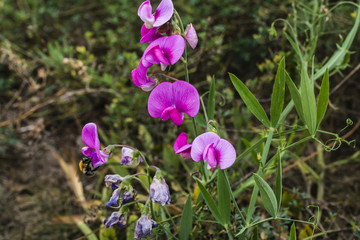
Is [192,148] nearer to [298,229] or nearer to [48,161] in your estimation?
[298,229]

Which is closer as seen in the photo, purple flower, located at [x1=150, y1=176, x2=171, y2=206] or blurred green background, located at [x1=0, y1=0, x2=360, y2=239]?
purple flower, located at [x1=150, y1=176, x2=171, y2=206]

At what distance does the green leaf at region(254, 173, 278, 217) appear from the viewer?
2.68 ft

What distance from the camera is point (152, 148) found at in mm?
1688

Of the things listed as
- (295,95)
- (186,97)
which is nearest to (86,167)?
(186,97)

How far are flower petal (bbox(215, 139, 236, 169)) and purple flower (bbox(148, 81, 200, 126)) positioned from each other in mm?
96

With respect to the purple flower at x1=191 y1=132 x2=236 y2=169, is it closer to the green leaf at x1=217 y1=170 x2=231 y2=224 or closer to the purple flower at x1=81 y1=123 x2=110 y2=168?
the green leaf at x1=217 y1=170 x2=231 y2=224

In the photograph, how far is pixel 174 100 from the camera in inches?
32.5

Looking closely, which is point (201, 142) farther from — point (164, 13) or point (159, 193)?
point (164, 13)

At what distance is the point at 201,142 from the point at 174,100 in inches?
4.5

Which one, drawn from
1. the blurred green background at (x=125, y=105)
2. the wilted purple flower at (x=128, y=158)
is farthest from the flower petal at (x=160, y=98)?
the blurred green background at (x=125, y=105)

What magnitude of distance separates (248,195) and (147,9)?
89 centimetres

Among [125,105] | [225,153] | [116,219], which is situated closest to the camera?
[225,153]

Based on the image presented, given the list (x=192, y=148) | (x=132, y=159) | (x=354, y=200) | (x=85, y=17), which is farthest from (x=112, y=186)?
(x=85, y=17)

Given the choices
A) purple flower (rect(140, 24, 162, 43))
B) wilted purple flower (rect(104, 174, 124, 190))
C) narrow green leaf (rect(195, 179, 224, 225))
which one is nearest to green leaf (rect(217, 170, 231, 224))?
narrow green leaf (rect(195, 179, 224, 225))
